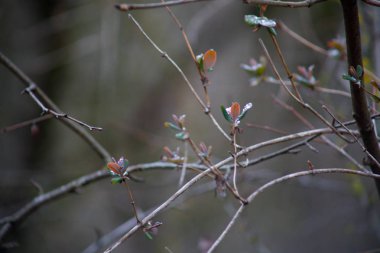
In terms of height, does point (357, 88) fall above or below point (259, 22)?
below

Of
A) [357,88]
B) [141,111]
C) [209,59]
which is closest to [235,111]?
[209,59]

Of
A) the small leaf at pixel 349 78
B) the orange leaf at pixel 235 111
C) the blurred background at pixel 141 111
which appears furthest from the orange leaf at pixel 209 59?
the blurred background at pixel 141 111

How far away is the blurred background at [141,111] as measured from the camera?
247 centimetres

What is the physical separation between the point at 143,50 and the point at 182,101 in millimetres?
478

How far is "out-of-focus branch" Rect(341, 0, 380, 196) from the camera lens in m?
0.75

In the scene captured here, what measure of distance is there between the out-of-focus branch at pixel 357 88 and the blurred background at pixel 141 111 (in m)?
1.50

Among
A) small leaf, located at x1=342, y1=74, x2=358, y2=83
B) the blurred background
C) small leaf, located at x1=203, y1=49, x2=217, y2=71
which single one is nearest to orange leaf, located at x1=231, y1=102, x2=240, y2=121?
small leaf, located at x1=203, y1=49, x2=217, y2=71

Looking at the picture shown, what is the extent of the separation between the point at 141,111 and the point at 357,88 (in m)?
2.17

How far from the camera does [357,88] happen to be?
81 centimetres

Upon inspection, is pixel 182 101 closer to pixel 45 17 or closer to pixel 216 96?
pixel 216 96

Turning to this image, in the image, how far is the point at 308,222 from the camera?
9.21 feet

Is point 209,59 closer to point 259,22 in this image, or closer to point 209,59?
point 209,59

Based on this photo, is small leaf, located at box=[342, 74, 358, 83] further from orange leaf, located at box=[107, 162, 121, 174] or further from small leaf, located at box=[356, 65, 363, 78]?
orange leaf, located at box=[107, 162, 121, 174]

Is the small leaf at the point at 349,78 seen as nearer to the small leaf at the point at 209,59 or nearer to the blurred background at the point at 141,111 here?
the small leaf at the point at 209,59
